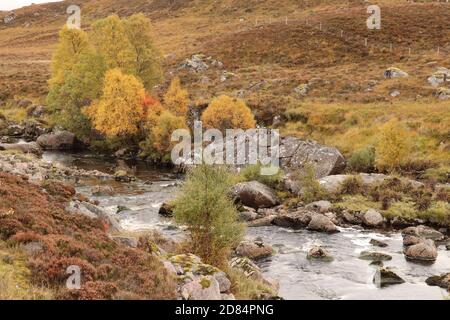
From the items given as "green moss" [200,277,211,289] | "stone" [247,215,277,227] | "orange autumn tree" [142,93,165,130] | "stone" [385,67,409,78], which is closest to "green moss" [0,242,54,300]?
"green moss" [200,277,211,289]

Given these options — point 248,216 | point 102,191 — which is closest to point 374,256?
point 248,216

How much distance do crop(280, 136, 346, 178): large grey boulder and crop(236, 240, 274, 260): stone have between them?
48.4 feet

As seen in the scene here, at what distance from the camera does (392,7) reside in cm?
9838

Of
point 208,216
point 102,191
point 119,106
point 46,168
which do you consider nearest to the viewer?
point 208,216

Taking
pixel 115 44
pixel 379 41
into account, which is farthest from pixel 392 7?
pixel 115 44

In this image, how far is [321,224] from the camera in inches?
1280

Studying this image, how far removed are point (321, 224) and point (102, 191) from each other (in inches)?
704

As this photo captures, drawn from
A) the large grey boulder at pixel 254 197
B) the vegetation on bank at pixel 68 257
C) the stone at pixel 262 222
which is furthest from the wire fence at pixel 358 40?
the vegetation on bank at pixel 68 257

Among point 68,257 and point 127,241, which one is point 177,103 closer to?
point 127,241

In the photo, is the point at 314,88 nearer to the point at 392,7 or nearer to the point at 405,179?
the point at 405,179

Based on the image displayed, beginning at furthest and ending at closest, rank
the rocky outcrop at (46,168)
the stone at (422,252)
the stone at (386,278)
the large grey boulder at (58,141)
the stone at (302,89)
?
the stone at (302,89), the large grey boulder at (58,141), the rocky outcrop at (46,168), the stone at (422,252), the stone at (386,278)

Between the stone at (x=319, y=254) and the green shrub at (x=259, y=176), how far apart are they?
12990mm

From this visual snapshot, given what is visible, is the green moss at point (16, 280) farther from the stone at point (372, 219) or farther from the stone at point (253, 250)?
the stone at point (372, 219)

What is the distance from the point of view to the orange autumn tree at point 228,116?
5291cm
